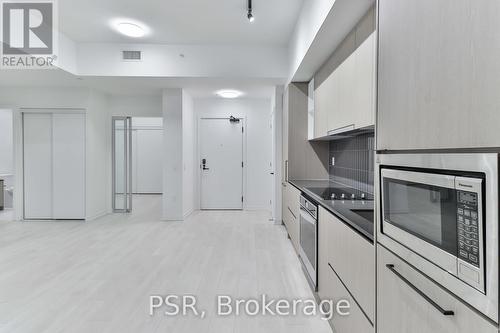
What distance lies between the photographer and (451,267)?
2.67 feet

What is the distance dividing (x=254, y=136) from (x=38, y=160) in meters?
4.30

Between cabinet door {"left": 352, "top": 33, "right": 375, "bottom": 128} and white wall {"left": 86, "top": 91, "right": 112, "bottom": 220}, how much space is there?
501 centimetres

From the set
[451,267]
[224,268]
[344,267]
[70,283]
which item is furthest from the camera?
[224,268]

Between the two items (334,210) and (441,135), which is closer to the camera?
(441,135)

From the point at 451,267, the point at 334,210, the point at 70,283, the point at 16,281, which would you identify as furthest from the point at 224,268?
the point at 451,267

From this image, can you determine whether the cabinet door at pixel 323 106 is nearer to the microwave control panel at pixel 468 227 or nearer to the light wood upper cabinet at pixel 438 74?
the light wood upper cabinet at pixel 438 74

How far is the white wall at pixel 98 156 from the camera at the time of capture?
17.9ft

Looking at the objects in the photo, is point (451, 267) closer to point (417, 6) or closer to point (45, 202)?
point (417, 6)

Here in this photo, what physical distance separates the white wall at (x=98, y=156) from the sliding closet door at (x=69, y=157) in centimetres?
10

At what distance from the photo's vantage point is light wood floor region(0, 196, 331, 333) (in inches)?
84.1

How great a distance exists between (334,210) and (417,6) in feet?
3.98

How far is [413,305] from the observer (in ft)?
3.26

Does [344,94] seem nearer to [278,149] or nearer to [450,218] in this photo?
[450,218]

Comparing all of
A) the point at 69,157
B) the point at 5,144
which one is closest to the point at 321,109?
the point at 69,157
